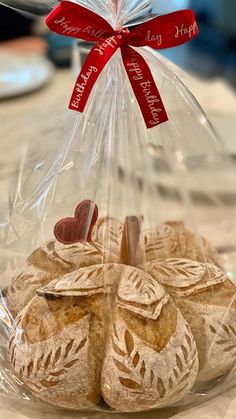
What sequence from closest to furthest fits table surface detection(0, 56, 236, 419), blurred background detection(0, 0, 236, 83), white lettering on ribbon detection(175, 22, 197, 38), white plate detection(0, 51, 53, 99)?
white lettering on ribbon detection(175, 22, 197, 38)
table surface detection(0, 56, 236, 419)
white plate detection(0, 51, 53, 99)
blurred background detection(0, 0, 236, 83)

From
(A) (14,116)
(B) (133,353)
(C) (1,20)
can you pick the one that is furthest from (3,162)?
(C) (1,20)

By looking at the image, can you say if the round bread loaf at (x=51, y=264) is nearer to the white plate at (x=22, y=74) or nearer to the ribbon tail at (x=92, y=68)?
the ribbon tail at (x=92, y=68)

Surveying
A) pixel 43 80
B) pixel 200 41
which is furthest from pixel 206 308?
pixel 200 41

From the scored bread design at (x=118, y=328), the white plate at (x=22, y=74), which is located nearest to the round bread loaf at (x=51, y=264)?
the scored bread design at (x=118, y=328)

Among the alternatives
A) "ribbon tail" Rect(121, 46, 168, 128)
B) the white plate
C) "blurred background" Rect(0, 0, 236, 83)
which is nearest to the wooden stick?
"ribbon tail" Rect(121, 46, 168, 128)

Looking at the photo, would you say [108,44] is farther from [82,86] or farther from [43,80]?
[43,80]

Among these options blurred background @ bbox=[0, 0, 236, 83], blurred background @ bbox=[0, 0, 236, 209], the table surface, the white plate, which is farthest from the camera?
blurred background @ bbox=[0, 0, 236, 83]

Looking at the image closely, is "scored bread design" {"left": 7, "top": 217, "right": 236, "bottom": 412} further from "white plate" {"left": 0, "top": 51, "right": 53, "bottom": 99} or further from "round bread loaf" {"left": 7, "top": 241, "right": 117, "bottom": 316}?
"white plate" {"left": 0, "top": 51, "right": 53, "bottom": 99}

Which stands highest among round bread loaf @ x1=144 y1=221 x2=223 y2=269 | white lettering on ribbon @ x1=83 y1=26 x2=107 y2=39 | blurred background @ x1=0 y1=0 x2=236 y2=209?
blurred background @ x1=0 y1=0 x2=236 y2=209
